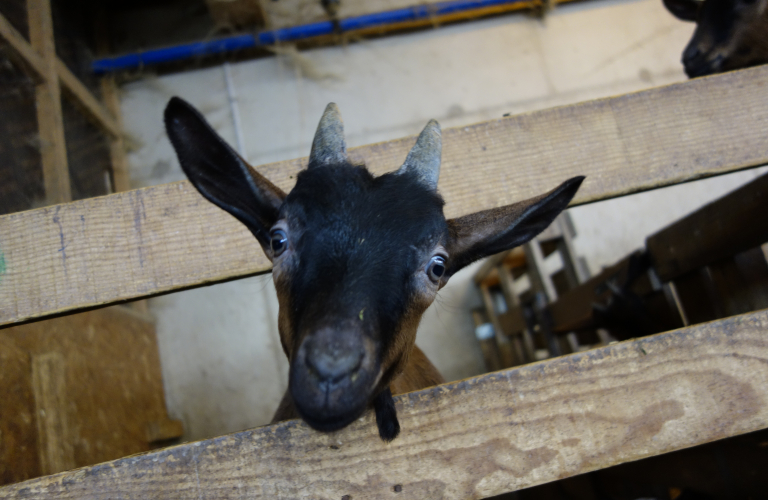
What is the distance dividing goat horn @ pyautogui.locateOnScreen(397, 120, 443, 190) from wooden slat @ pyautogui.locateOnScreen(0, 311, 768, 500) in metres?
0.64

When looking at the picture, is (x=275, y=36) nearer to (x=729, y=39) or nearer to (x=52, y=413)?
(x=729, y=39)

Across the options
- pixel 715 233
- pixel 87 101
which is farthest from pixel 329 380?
pixel 87 101

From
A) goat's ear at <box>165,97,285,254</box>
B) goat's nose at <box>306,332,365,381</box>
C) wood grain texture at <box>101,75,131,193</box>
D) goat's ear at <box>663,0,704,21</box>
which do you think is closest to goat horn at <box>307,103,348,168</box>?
goat's ear at <box>165,97,285,254</box>

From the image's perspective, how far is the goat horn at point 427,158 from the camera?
1524 millimetres

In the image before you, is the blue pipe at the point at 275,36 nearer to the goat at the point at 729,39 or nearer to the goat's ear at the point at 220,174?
the goat at the point at 729,39

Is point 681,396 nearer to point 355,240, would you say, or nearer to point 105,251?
point 355,240

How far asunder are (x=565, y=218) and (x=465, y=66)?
8.85ft

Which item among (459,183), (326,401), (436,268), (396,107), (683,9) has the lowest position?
(326,401)

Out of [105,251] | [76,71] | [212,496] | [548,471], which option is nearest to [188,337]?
[76,71]

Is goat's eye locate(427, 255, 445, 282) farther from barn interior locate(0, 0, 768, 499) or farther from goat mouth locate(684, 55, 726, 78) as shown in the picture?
goat mouth locate(684, 55, 726, 78)

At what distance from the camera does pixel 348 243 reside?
51.3 inches

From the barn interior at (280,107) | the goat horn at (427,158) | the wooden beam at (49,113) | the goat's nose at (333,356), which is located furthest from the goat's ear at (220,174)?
the barn interior at (280,107)

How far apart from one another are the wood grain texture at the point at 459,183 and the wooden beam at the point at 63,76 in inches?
95.4

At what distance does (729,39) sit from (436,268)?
11.3 ft
